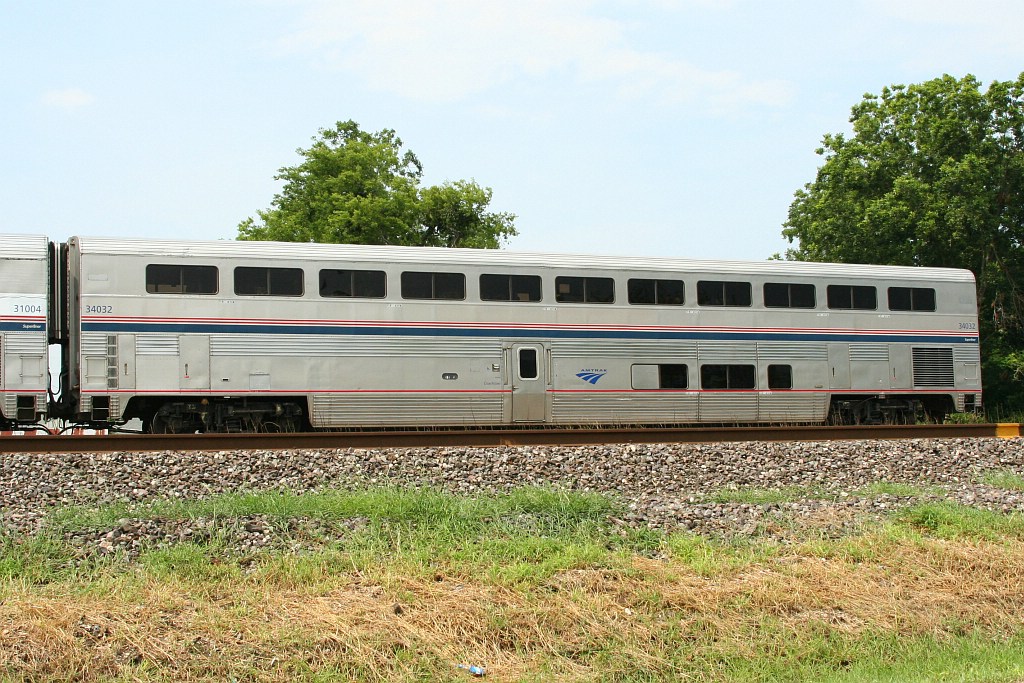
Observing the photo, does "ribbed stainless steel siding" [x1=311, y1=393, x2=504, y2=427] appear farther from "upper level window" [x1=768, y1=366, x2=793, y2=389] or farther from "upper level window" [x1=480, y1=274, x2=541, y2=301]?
"upper level window" [x1=768, y1=366, x2=793, y2=389]

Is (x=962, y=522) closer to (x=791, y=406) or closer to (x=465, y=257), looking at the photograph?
(x=791, y=406)

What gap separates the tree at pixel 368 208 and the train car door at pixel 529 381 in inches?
842

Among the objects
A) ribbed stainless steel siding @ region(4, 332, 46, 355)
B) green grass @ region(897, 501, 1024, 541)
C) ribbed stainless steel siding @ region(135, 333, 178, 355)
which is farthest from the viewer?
ribbed stainless steel siding @ region(135, 333, 178, 355)

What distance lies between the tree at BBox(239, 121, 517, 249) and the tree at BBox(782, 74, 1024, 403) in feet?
47.8

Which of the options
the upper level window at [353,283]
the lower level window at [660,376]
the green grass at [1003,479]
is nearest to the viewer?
the green grass at [1003,479]

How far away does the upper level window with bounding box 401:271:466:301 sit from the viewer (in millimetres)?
16109

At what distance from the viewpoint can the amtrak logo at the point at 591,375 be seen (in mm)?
16953

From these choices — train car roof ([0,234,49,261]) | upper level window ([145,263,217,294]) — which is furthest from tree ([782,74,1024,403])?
train car roof ([0,234,49,261])

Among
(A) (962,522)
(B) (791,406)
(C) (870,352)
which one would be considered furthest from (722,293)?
(A) (962,522)

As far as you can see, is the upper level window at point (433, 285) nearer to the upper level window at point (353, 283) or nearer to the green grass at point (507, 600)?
the upper level window at point (353, 283)

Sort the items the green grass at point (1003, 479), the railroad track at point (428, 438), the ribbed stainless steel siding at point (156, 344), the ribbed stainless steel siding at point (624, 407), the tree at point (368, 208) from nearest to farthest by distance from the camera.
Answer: the green grass at point (1003, 479)
the railroad track at point (428, 438)
the ribbed stainless steel siding at point (156, 344)
the ribbed stainless steel siding at point (624, 407)
the tree at point (368, 208)

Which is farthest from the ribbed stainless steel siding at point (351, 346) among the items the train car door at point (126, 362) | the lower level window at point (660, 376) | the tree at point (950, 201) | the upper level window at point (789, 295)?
the tree at point (950, 201)

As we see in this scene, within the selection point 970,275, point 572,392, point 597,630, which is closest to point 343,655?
point 597,630

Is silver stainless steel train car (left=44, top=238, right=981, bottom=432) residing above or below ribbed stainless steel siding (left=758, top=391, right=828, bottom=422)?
above
